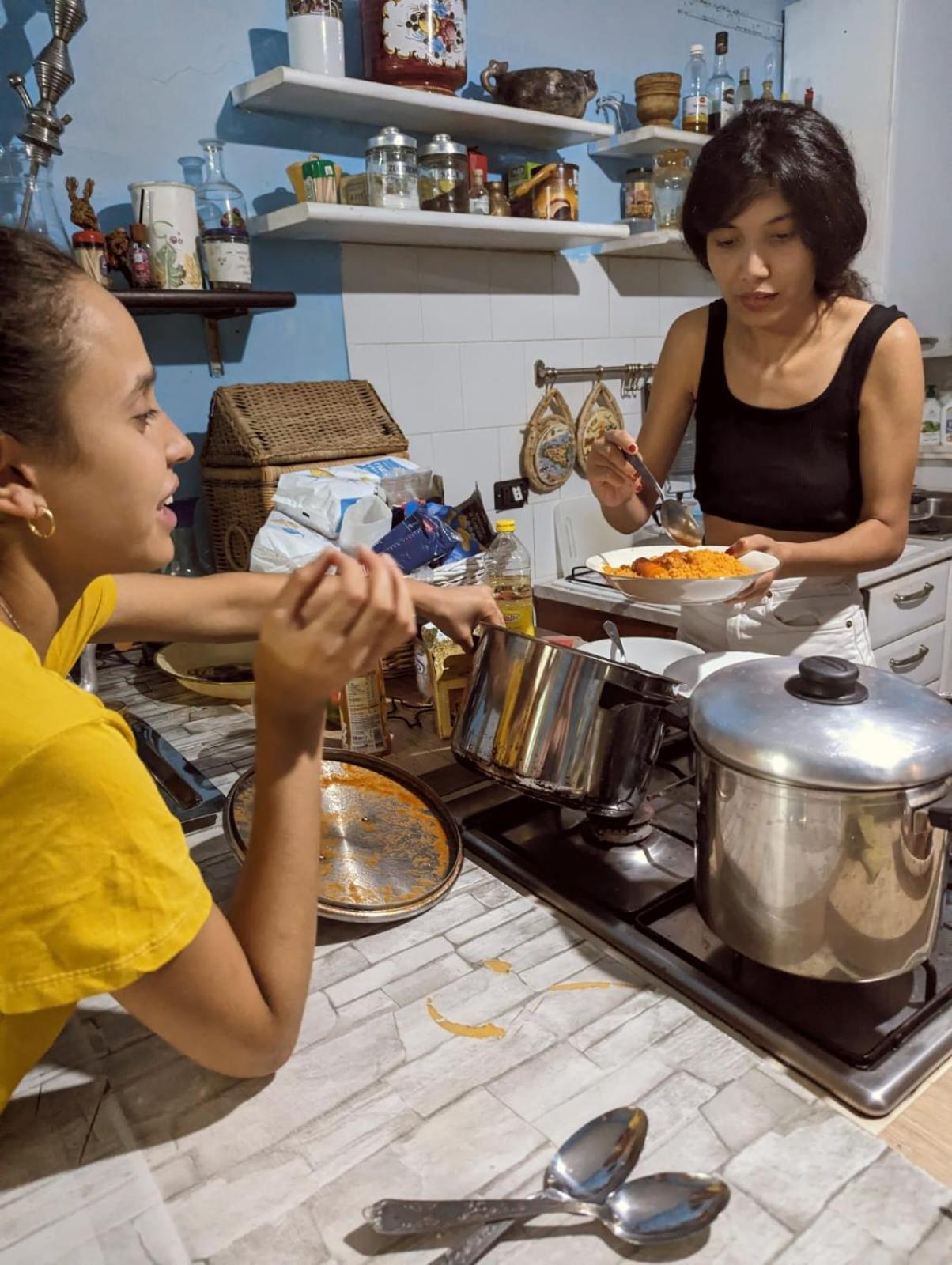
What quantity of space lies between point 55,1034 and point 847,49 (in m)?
3.12

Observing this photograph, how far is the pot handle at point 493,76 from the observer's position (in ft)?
6.45

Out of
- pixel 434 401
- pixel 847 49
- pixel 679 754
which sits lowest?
pixel 679 754

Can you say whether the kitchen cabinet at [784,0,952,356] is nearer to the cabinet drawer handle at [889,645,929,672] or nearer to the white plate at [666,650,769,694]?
the cabinet drawer handle at [889,645,929,672]

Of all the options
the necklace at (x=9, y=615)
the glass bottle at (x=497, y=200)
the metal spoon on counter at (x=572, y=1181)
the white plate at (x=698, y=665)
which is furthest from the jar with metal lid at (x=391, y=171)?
the metal spoon on counter at (x=572, y=1181)

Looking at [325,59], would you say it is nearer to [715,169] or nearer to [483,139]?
[483,139]

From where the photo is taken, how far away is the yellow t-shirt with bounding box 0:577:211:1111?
0.47 m

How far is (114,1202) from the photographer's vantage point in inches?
19.4

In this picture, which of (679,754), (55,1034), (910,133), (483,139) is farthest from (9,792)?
(910,133)

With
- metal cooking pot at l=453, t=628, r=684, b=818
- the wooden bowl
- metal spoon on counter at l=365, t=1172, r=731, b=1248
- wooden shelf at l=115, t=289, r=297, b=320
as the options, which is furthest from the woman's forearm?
the wooden bowl

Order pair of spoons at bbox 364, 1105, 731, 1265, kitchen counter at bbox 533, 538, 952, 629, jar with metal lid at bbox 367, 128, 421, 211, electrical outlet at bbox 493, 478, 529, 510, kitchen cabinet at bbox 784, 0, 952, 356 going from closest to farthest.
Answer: pair of spoons at bbox 364, 1105, 731, 1265 → jar with metal lid at bbox 367, 128, 421, 211 → kitchen counter at bbox 533, 538, 952, 629 → electrical outlet at bbox 493, 478, 529, 510 → kitchen cabinet at bbox 784, 0, 952, 356

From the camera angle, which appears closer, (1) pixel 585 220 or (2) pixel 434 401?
(2) pixel 434 401

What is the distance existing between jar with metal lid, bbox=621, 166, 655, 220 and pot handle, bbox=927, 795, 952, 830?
7.04ft

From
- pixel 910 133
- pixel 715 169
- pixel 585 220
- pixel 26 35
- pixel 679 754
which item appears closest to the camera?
pixel 679 754

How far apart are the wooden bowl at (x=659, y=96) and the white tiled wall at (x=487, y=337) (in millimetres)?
362
